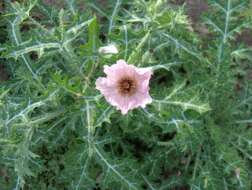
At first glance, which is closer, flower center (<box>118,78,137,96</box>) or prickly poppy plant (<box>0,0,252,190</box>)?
flower center (<box>118,78,137,96</box>)

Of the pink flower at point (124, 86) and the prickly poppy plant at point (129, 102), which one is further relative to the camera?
the prickly poppy plant at point (129, 102)

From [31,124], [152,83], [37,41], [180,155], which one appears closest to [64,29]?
[37,41]

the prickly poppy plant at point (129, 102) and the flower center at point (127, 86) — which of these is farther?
the prickly poppy plant at point (129, 102)

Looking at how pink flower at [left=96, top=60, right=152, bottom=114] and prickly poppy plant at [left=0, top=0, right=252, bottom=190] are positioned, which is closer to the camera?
pink flower at [left=96, top=60, right=152, bottom=114]

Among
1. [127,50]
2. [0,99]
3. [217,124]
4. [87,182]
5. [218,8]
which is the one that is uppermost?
[218,8]

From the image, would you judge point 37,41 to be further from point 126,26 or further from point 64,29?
point 126,26
